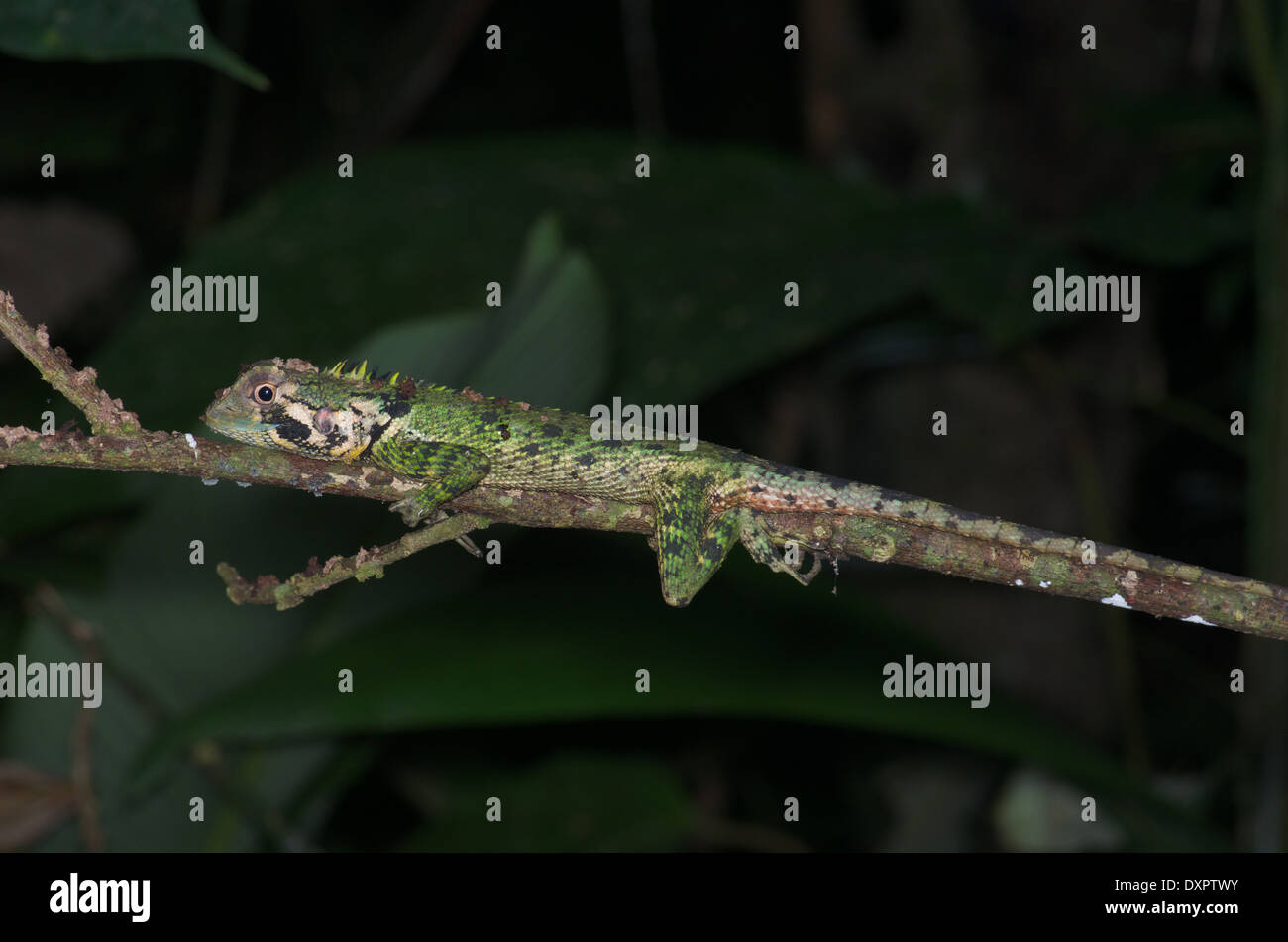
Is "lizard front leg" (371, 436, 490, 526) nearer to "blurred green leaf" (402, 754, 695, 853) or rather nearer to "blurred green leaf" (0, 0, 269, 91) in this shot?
"blurred green leaf" (0, 0, 269, 91)

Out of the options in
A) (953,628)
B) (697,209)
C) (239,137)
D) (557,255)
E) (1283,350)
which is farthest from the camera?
(239,137)

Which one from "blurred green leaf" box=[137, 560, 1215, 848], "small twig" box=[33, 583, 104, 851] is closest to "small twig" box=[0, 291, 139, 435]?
"blurred green leaf" box=[137, 560, 1215, 848]

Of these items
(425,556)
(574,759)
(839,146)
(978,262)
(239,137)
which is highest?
(239,137)

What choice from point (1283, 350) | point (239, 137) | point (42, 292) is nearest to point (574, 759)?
point (1283, 350)

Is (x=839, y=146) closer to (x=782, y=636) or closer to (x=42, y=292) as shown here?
(x=782, y=636)

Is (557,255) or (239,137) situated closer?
(557,255)

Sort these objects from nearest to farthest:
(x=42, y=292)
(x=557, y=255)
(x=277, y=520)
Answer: (x=557, y=255) < (x=277, y=520) < (x=42, y=292)

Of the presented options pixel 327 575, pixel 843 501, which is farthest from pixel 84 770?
pixel 843 501
